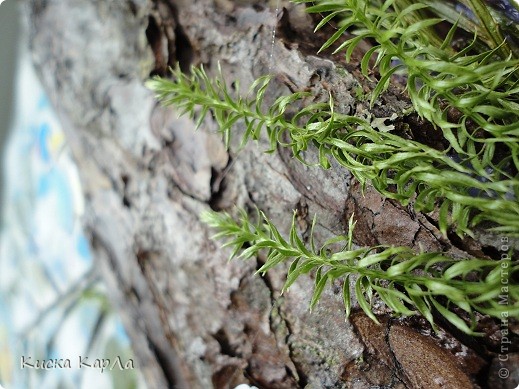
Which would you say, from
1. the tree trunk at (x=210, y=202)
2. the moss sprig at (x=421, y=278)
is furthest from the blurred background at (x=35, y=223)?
the moss sprig at (x=421, y=278)

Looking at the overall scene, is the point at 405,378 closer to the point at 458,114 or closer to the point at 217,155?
the point at 458,114

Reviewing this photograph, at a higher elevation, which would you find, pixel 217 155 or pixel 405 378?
pixel 217 155

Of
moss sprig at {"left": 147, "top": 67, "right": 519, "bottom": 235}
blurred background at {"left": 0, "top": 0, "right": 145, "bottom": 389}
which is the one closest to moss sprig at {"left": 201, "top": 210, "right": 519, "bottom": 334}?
moss sprig at {"left": 147, "top": 67, "right": 519, "bottom": 235}

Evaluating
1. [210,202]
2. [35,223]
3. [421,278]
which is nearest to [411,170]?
[421,278]

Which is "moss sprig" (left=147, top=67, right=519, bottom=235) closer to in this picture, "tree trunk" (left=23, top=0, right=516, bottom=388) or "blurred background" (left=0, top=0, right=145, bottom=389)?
"tree trunk" (left=23, top=0, right=516, bottom=388)

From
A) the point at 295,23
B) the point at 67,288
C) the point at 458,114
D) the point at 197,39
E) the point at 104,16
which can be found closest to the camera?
the point at 458,114

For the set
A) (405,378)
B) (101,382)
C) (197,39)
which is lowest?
(101,382)

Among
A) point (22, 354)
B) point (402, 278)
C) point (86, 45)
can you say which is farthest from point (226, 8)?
point (22, 354)

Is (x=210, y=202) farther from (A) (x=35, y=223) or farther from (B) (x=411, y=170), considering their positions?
(A) (x=35, y=223)
